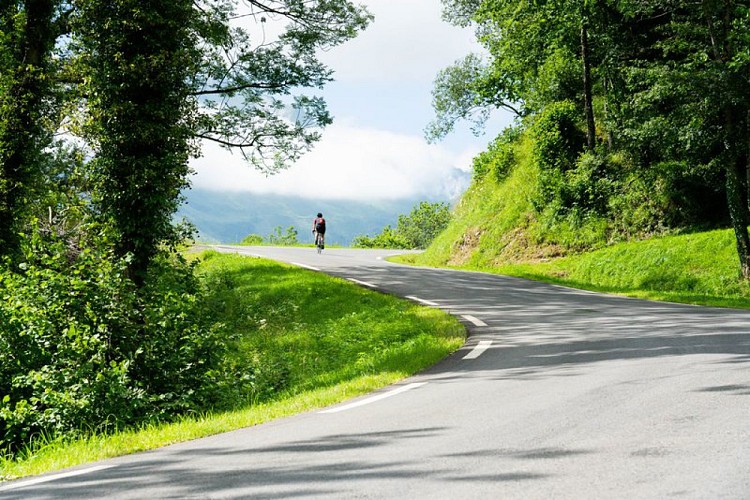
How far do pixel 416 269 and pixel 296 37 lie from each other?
8.97m

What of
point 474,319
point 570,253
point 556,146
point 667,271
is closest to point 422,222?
point 556,146

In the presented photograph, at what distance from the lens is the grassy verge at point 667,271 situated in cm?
1862

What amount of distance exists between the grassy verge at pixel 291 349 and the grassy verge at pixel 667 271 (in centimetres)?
769

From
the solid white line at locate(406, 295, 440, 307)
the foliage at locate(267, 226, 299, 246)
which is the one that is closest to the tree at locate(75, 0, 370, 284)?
the solid white line at locate(406, 295, 440, 307)

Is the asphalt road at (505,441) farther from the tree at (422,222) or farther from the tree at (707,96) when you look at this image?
the tree at (422,222)

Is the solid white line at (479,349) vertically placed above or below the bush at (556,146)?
below

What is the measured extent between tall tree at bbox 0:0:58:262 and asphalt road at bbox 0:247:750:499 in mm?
12367

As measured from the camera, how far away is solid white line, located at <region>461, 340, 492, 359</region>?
9753mm

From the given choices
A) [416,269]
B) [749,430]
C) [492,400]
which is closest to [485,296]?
[416,269]

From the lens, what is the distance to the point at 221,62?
2067 centimetres

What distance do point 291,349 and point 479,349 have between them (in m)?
5.62

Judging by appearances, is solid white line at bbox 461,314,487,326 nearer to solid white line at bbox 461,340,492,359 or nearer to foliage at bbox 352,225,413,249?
solid white line at bbox 461,340,492,359

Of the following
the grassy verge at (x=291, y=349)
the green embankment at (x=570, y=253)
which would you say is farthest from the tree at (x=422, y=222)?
the grassy verge at (x=291, y=349)

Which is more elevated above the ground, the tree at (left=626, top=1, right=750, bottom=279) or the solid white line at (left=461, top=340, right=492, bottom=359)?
the tree at (left=626, top=1, right=750, bottom=279)
